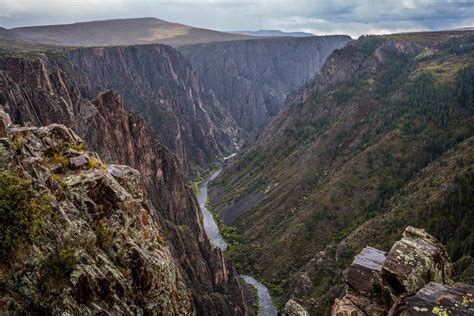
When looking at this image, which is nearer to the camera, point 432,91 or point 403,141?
point 403,141

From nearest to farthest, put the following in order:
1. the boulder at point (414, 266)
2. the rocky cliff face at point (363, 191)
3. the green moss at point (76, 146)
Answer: the boulder at point (414, 266), the green moss at point (76, 146), the rocky cliff face at point (363, 191)

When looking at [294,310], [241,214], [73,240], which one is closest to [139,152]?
[241,214]

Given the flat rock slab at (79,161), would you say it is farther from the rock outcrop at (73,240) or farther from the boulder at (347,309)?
the boulder at (347,309)

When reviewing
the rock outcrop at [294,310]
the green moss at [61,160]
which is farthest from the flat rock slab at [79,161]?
the rock outcrop at [294,310]

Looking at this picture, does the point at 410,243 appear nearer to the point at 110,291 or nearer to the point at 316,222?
the point at 110,291

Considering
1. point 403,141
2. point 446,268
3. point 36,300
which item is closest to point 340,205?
point 403,141

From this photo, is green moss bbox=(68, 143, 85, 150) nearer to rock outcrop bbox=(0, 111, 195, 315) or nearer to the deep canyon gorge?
rock outcrop bbox=(0, 111, 195, 315)
